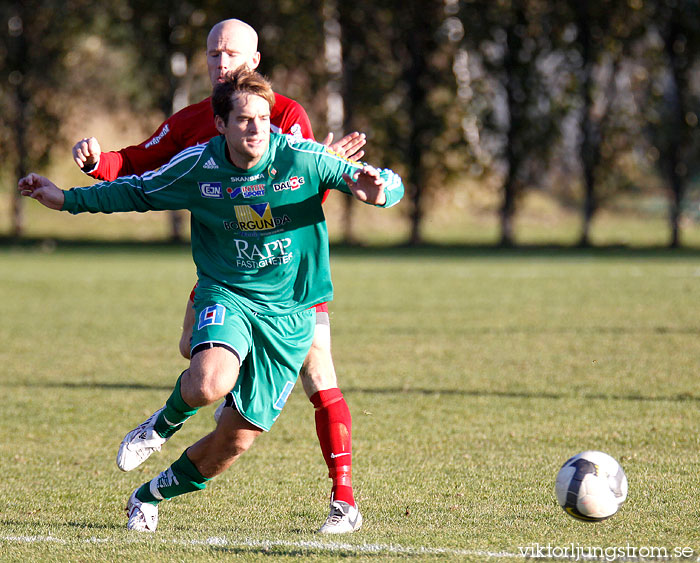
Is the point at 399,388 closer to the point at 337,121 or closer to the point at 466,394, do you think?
the point at 466,394

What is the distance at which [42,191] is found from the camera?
4461 mm

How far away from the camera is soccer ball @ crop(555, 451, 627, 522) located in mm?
4152

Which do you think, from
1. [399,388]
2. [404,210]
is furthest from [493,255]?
[399,388]

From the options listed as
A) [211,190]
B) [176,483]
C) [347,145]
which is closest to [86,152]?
[211,190]

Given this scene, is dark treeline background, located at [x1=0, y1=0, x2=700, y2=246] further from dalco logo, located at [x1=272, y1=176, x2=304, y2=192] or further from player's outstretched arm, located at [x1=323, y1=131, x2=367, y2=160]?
dalco logo, located at [x1=272, y1=176, x2=304, y2=192]

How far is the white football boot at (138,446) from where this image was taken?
14.5 feet

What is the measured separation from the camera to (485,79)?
27.8 meters

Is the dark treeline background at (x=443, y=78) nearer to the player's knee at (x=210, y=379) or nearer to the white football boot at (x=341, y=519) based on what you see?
the white football boot at (x=341, y=519)

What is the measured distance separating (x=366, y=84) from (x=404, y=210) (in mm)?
3867

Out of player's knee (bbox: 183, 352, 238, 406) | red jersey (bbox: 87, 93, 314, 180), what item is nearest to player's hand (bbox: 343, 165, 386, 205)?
red jersey (bbox: 87, 93, 314, 180)

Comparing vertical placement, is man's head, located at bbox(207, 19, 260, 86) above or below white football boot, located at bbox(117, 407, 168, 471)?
above

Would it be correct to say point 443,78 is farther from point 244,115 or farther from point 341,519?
point 341,519

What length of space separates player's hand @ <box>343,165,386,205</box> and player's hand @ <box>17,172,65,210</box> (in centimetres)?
130

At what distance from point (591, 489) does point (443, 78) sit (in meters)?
25.2
